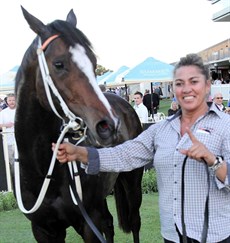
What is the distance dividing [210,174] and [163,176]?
0.29m

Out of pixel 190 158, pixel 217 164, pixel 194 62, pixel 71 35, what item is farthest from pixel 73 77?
pixel 217 164

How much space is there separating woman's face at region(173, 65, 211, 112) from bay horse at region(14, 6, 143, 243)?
0.38 meters

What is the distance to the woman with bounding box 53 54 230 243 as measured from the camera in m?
1.98

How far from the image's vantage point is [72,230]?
16.7ft

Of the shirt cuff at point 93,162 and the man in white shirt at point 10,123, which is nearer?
the shirt cuff at point 93,162

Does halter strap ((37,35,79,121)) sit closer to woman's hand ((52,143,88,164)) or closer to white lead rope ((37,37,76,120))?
white lead rope ((37,37,76,120))

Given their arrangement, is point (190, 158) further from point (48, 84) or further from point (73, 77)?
point (48, 84)

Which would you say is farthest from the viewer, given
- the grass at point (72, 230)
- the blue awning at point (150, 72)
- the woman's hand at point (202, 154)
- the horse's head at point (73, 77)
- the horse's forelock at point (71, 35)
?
the blue awning at point (150, 72)

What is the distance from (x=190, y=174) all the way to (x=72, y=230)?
345cm

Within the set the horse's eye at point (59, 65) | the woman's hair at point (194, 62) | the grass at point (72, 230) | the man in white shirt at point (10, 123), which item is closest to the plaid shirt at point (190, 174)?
the woman's hair at point (194, 62)

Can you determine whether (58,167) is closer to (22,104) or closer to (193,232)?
(22,104)

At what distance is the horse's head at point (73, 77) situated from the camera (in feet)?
6.43

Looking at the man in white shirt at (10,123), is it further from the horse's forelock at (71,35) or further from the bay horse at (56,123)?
the horse's forelock at (71,35)

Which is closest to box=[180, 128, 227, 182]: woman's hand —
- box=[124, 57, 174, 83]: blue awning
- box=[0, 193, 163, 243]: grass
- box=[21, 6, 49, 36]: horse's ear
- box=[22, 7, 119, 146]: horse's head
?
box=[22, 7, 119, 146]: horse's head
